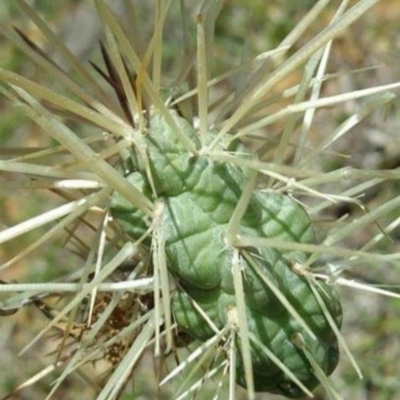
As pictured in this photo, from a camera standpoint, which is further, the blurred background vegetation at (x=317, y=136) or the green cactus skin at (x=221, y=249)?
the blurred background vegetation at (x=317, y=136)

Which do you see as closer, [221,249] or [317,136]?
[221,249]

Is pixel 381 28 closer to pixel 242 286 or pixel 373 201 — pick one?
pixel 373 201

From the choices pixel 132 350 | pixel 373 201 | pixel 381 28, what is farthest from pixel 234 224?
pixel 381 28

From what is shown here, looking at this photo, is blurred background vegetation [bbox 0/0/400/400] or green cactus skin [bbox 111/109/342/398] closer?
green cactus skin [bbox 111/109/342/398]

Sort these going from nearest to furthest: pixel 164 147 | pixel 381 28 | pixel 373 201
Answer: pixel 164 147 < pixel 373 201 < pixel 381 28
